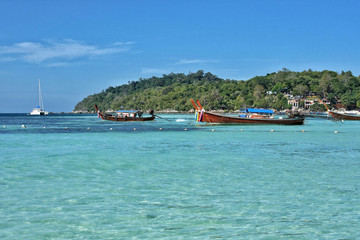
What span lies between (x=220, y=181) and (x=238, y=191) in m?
1.80

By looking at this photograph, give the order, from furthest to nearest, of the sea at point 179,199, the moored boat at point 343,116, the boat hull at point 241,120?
the moored boat at point 343,116, the boat hull at point 241,120, the sea at point 179,199

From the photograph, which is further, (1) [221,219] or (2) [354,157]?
(2) [354,157]

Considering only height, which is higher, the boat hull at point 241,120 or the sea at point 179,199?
the boat hull at point 241,120

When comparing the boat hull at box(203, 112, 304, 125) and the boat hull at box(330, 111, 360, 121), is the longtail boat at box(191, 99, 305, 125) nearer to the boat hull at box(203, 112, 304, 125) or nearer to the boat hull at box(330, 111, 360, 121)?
the boat hull at box(203, 112, 304, 125)

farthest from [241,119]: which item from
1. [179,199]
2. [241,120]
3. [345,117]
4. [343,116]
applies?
[179,199]

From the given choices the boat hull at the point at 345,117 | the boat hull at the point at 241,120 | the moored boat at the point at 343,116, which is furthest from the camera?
the boat hull at the point at 345,117

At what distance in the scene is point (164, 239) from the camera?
7.92 meters

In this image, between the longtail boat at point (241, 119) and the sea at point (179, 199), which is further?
the longtail boat at point (241, 119)

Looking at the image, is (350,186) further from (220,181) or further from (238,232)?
(238,232)

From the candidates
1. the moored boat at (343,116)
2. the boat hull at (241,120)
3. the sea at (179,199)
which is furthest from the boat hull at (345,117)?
the sea at (179,199)

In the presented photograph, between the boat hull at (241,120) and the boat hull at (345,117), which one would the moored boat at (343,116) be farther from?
the boat hull at (241,120)

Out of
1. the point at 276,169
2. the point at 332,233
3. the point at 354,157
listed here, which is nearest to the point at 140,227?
the point at 332,233

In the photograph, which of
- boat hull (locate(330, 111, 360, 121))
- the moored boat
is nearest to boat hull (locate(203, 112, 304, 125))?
the moored boat

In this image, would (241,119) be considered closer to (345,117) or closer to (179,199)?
(345,117)
